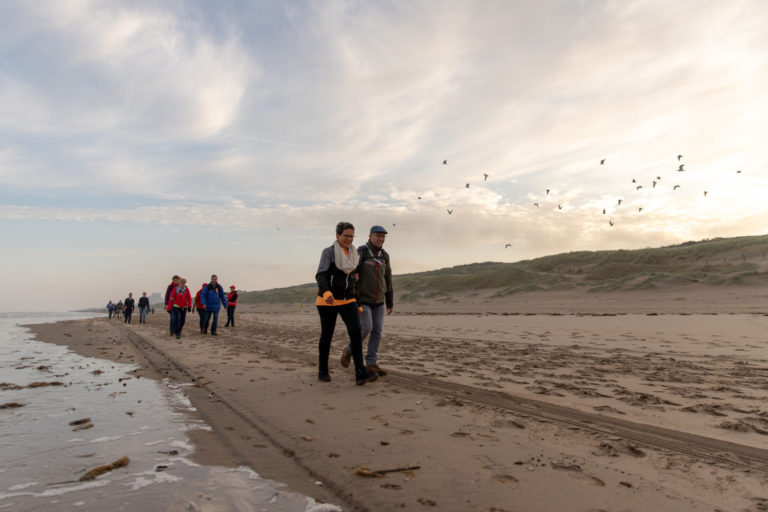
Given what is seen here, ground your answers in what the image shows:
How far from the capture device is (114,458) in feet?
9.69

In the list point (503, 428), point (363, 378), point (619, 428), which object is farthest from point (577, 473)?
point (363, 378)

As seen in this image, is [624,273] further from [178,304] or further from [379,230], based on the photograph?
[379,230]

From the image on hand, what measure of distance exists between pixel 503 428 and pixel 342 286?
273cm

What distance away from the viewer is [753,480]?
2543 millimetres

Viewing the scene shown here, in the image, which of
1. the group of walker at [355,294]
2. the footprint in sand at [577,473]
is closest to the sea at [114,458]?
the footprint in sand at [577,473]

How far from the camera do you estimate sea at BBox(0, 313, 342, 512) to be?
2299 millimetres

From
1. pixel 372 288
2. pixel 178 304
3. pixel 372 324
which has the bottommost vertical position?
pixel 372 324

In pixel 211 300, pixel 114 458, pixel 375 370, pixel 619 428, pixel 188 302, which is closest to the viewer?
pixel 114 458

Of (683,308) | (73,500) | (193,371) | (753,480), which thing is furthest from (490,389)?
(683,308)

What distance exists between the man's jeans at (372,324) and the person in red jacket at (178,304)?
9890 millimetres

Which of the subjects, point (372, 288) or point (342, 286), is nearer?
point (342, 286)

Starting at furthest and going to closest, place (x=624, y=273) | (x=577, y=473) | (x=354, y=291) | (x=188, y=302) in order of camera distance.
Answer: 1. (x=624, y=273)
2. (x=188, y=302)
3. (x=354, y=291)
4. (x=577, y=473)

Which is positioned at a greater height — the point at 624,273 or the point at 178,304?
the point at 624,273

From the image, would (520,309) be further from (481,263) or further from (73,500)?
(481,263)
